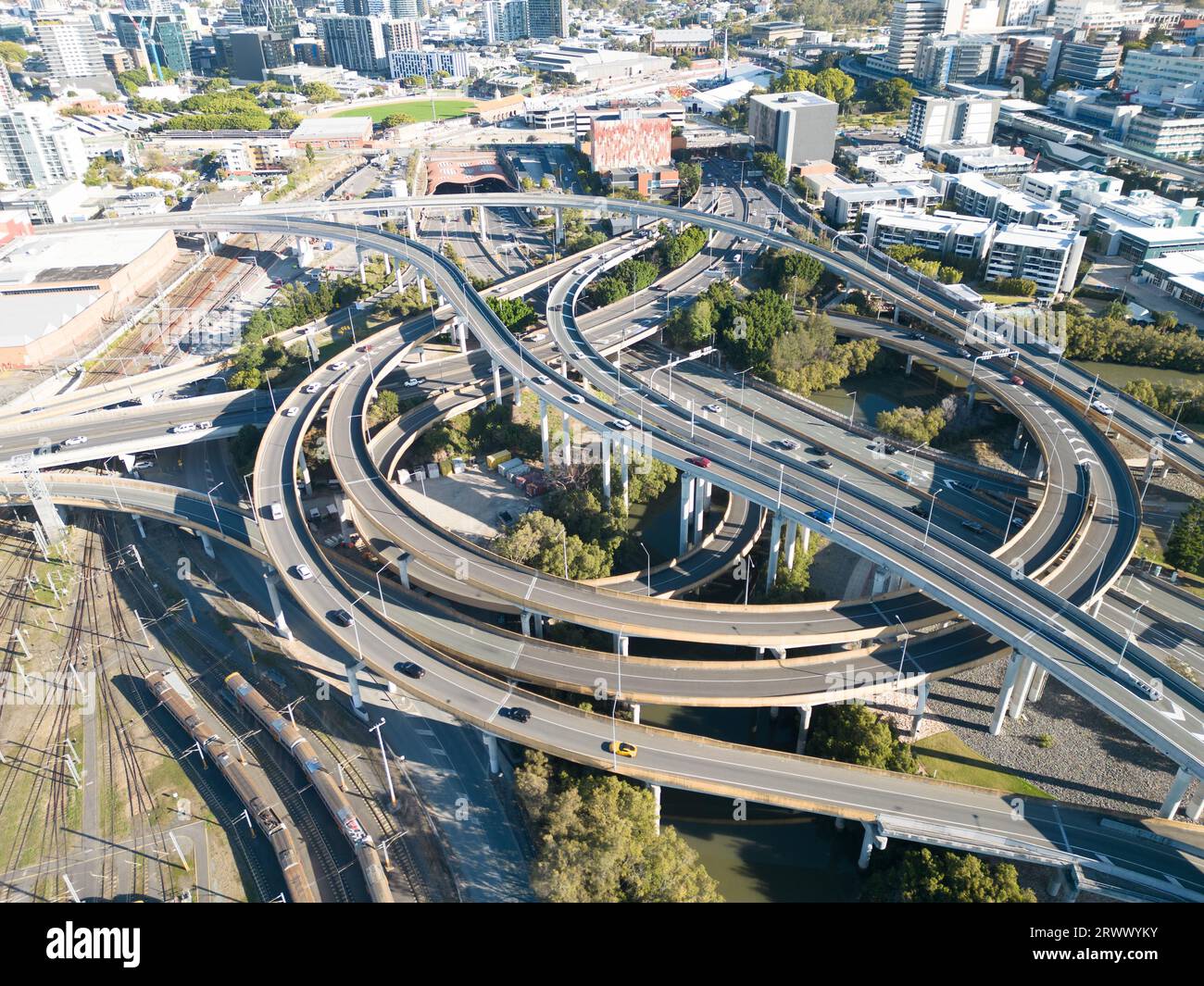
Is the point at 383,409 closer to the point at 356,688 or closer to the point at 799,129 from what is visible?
the point at 356,688

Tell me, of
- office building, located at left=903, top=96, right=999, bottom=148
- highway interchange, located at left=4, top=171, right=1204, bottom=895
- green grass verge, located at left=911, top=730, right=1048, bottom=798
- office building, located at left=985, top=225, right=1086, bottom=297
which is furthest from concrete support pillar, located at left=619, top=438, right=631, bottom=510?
office building, located at left=903, top=96, right=999, bottom=148

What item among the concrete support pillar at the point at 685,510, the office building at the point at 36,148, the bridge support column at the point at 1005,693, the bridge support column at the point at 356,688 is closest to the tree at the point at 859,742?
the bridge support column at the point at 1005,693

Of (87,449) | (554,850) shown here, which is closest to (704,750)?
(554,850)

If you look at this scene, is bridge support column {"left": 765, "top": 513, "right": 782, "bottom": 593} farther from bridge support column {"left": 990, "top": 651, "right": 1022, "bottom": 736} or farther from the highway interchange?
bridge support column {"left": 990, "top": 651, "right": 1022, "bottom": 736}

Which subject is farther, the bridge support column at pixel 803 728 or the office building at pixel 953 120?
the office building at pixel 953 120

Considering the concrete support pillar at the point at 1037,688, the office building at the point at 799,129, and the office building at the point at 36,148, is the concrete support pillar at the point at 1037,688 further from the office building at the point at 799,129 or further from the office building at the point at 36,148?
the office building at the point at 36,148
